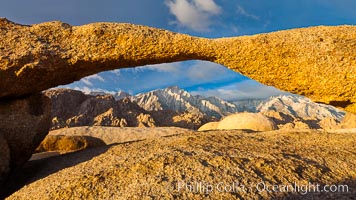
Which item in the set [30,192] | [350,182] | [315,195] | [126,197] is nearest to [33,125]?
[30,192]

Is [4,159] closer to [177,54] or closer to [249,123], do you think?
[177,54]

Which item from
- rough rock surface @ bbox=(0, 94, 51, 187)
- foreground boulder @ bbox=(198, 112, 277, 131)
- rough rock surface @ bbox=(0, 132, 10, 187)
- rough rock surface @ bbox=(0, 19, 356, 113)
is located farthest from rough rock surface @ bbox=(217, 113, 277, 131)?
rough rock surface @ bbox=(0, 132, 10, 187)

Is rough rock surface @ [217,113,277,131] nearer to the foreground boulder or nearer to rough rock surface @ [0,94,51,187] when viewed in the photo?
the foreground boulder

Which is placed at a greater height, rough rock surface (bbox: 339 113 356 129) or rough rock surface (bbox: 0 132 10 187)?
rough rock surface (bbox: 339 113 356 129)

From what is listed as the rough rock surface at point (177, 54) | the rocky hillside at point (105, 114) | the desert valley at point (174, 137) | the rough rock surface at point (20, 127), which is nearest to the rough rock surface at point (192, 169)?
the desert valley at point (174, 137)

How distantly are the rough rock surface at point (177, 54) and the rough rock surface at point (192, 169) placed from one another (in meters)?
1.89

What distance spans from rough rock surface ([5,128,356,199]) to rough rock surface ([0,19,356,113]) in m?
1.89

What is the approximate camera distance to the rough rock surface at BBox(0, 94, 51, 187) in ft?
27.6

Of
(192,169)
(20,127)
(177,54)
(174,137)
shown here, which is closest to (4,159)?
(20,127)

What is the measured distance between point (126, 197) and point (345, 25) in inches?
296

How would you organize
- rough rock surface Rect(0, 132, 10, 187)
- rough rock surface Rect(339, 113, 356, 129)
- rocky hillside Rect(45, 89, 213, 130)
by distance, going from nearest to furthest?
rough rock surface Rect(0, 132, 10, 187) < rough rock surface Rect(339, 113, 356, 129) < rocky hillside Rect(45, 89, 213, 130)

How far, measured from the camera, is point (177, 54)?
8586 millimetres

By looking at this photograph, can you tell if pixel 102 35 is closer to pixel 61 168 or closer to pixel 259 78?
pixel 61 168

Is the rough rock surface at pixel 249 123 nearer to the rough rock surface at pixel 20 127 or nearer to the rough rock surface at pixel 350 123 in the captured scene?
the rough rock surface at pixel 350 123
